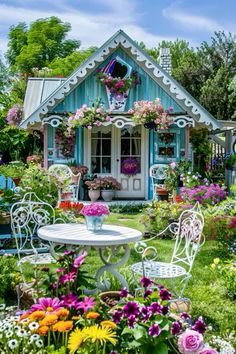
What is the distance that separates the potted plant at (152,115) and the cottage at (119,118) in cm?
13

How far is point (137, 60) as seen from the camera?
44.5 ft

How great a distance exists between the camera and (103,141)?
14461 mm

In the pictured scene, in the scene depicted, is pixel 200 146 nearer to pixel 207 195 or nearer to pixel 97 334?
pixel 207 195

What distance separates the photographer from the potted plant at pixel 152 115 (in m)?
13.0

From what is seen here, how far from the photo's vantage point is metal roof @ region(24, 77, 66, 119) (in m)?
19.0

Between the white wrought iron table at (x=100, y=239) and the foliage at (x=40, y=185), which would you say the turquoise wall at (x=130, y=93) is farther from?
the white wrought iron table at (x=100, y=239)

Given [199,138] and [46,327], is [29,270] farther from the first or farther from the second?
[199,138]

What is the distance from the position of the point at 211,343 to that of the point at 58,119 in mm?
10506

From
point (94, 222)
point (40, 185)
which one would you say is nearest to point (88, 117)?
point (40, 185)

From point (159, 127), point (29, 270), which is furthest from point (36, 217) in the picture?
point (159, 127)

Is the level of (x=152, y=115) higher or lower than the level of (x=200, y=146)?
higher

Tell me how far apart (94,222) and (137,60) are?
29.8ft

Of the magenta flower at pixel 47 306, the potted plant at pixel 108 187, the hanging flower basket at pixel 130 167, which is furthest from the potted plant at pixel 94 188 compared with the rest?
the magenta flower at pixel 47 306

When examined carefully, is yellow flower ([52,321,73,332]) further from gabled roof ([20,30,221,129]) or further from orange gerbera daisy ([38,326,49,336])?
gabled roof ([20,30,221,129])
